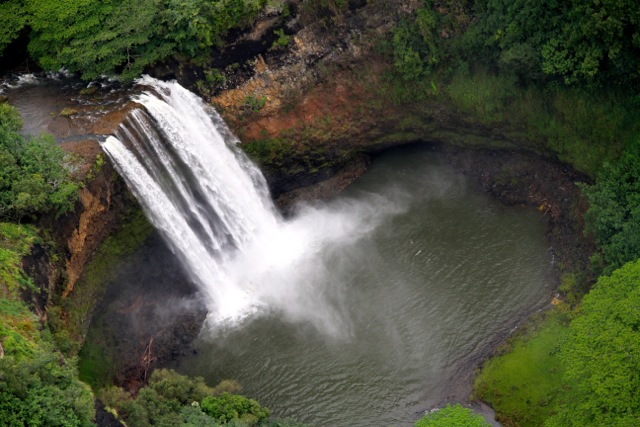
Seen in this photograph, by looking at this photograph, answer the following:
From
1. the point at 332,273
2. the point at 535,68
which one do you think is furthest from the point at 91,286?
the point at 535,68

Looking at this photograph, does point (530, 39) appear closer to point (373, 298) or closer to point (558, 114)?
point (558, 114)

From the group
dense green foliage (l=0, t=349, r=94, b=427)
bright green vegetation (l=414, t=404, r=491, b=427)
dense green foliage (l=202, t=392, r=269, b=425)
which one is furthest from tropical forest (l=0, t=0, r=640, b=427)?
dense green foliage (l=0, t=349, r=94, b=427)

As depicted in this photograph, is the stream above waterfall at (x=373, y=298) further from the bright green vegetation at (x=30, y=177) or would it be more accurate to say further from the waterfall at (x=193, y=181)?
the bright green vegetation at (x=30, y=177)

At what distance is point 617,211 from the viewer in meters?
24.7

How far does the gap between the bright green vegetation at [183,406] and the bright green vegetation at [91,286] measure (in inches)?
87.7

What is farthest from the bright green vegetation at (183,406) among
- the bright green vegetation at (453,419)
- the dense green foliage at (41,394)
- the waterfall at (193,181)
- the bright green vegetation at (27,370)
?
the waterfall at (193,181)

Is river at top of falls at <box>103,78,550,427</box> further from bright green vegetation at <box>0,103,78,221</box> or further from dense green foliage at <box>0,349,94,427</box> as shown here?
dense green foliage at <box>0,349,94,427</box>

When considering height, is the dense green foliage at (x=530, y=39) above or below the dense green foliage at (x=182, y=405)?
Result: above

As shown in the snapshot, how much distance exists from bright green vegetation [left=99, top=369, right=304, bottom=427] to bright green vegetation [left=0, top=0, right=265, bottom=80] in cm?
1289

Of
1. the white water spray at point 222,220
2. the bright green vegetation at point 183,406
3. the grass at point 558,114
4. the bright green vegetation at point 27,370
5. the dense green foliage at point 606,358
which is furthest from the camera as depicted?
the grass at point 558,114

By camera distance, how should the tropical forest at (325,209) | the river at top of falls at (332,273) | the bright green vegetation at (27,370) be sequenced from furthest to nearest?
the river at top of falls at (332,273) < the tropical forest at (325,209) < the bright green vegetation at (27,370)

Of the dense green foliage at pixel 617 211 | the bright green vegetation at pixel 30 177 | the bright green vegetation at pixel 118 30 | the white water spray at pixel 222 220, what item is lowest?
the dense green foliage at pixel 617 211

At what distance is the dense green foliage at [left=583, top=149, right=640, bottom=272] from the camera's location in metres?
23.5

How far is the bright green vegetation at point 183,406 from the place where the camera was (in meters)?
21.0
